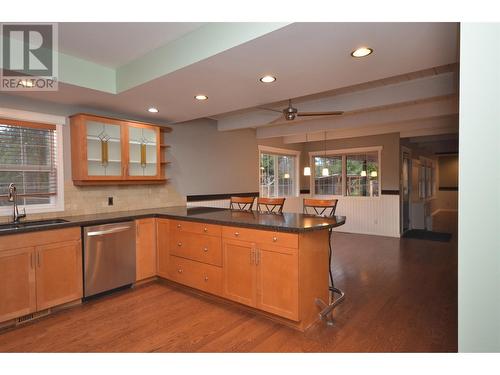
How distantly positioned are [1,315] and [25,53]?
90.4 inches

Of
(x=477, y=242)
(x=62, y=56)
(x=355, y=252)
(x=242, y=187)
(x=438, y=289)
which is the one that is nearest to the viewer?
(x=477, y=242)

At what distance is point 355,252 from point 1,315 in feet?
16.0

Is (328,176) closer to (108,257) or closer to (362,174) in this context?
(362,174)

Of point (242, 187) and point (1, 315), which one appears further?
point (242, 187)

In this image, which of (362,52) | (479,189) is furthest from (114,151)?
(479,189)

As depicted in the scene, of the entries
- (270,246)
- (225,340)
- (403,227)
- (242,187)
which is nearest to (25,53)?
(270,246)

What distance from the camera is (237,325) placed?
8.45 feet

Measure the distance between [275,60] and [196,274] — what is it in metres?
2.35

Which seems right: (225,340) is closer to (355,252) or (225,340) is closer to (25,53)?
(25,53)

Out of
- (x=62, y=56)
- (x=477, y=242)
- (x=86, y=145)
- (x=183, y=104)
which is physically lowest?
(x=477, y=242)

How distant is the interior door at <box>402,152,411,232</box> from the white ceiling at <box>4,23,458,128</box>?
484 cm
